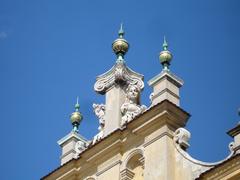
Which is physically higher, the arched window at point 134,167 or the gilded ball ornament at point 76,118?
the gilded ball ornament at point 76,118

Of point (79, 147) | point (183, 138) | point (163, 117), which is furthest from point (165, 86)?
point (79, 147)

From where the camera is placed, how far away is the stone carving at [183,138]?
26375 mm

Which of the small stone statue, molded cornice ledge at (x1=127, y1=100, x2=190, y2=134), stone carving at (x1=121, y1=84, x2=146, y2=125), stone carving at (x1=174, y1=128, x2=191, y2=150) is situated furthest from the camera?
the small stone statue

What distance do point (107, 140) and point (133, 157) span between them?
0.99 m

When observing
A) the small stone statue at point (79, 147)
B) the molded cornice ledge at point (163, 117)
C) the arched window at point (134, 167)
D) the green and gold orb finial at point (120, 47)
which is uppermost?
the green and gold orb finial at point (120, 47)

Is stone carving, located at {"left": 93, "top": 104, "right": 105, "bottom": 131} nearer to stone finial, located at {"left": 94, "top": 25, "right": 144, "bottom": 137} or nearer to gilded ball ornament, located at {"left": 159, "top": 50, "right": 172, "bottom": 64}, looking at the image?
stone finial, located at {"left": 94, "top": 25, "right": 144, "bottom": 137}

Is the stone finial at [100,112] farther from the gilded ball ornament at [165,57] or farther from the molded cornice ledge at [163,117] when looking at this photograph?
the gilded ball ornament at [165,57]

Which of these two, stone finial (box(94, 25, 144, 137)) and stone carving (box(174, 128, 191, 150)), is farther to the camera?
stone finial (box(94, 25, 144, 137))

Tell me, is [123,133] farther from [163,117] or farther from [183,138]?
[183,138]

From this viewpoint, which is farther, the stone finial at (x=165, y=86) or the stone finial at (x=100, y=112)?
the stone finial at (x=100, y=112)

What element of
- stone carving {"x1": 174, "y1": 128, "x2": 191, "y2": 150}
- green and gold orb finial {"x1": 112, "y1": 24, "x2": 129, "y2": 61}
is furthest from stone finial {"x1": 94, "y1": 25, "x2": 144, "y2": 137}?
stone carving {"x1": 174, "y1": 128, "x2": 191, "y2": 150}

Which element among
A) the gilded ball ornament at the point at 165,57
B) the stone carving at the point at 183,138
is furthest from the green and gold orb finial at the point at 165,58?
the stone carving at the point at 183,138

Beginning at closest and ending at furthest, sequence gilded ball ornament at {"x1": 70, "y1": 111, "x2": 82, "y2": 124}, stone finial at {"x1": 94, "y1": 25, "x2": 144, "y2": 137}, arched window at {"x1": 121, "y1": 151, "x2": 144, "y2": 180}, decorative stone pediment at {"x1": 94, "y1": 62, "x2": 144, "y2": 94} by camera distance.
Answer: arched window at {"x1": 121, "y1": 151, "x2": 144, "y2": 180} < stone finial at {"x1": 94, "y1": 25, "x2": 144, "y2": 137} < decorative stone pediment at {"x1": 94, "y1": 62, "x2": 144, "y2": 94} < gilded ball ornament at {"x1": 70, "y1": 111, "x2": 82, "y2": 124}

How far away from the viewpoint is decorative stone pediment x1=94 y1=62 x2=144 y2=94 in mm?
29203
